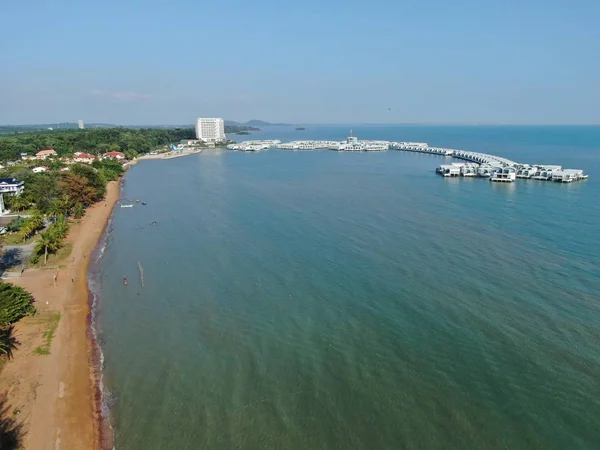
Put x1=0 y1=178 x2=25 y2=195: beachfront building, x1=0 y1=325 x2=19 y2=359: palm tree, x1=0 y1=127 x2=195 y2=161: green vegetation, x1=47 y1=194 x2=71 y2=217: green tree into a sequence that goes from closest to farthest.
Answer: x1=0 y1=325 x2=19 y2=359: palm tree, x1=47 y1=194 x2=71 y2=217: green tree, x1=0 y1=178 x2=25 y2=195: beachfront building, x1=0 y1=127 x2=195 y2=161: green vegetation

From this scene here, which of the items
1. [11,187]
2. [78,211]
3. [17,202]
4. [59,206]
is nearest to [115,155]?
[11,187]

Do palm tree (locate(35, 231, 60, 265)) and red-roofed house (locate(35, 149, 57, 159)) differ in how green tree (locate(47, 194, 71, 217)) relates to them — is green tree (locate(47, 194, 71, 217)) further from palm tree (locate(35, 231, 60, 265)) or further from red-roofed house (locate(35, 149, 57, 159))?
red-roofed house (locate(35, 149, 57, 159))

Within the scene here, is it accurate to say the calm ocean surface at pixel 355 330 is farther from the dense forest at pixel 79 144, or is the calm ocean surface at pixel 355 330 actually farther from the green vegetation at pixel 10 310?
the dense forest at pixel 79 144

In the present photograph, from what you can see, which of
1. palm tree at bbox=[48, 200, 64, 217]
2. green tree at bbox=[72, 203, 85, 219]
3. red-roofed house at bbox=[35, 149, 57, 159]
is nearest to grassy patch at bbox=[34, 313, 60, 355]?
palm tree at bbox=[48, 200, 64, 217]

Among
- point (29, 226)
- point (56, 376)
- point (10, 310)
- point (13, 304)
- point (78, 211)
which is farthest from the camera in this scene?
point (78, 211)

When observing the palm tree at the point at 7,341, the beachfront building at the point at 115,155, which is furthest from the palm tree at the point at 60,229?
the beachfront building at the point at 115,155

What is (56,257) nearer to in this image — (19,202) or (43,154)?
(19,202)

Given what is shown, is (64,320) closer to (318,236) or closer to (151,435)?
(151,435)
